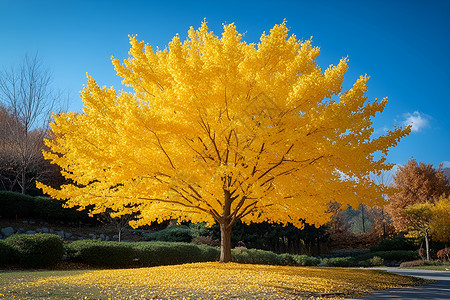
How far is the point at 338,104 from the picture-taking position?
8.08 meters

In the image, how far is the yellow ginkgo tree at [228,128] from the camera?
760 centimetres

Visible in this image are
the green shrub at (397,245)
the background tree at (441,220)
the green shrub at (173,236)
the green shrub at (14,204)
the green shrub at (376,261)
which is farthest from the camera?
the green shrub at (397,245)

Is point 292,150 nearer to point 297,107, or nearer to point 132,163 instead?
point 297,107

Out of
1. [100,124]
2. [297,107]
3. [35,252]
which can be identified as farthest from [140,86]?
[35,252]

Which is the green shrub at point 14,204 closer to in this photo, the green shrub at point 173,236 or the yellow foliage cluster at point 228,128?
the green shrub at point 173,236

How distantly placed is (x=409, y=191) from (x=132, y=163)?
2763 cm

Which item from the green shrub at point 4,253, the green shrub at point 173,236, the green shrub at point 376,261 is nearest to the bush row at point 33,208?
the green shrub at point 173,236

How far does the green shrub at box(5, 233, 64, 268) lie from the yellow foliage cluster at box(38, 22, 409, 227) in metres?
4.26

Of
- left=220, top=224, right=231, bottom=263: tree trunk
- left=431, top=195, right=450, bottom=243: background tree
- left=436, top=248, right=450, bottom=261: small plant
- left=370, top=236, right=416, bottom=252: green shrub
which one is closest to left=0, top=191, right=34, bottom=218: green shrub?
left=220, top=224, right=231, bottom=263: tree trunk

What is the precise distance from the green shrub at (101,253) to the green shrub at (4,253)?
6.51 feet

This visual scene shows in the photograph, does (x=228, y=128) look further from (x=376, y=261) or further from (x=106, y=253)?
(x=376, y=261)

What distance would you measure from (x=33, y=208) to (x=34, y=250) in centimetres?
909

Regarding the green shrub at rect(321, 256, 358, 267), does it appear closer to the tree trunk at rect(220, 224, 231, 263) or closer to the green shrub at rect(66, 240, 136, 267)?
the tree trunk at rect(220, 224, 231, 263)

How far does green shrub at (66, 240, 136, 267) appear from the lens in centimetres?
1303
